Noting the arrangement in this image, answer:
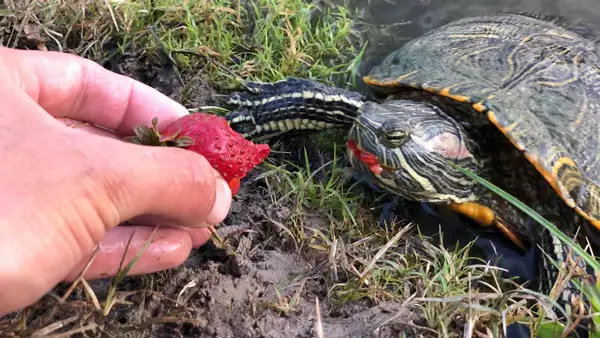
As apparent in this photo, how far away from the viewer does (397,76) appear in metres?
3.20

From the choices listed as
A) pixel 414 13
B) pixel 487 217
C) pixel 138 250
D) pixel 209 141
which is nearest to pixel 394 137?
pixel 487 217

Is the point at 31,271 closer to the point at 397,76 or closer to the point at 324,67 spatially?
the point at 397,76

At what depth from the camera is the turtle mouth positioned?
277 cm

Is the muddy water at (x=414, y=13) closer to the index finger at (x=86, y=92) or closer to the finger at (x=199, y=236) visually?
the index finger at (x=86, y=92)

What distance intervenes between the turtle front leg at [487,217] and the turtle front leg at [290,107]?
0.80 meters

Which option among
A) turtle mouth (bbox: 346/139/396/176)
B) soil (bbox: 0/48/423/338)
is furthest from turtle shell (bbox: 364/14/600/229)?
soil (bbox: 0/48/423/338)

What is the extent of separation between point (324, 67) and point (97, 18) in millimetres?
1455

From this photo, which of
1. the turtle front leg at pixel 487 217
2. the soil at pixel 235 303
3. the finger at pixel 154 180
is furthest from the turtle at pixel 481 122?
the finger at pixel 154 180

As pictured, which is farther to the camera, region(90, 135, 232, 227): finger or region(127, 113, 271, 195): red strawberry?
region(127, 113, 271, 195): red strawberry

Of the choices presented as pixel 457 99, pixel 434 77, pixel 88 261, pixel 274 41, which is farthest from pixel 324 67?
pixel 88 261

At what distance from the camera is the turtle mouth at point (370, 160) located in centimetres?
277

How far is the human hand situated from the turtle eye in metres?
0.97

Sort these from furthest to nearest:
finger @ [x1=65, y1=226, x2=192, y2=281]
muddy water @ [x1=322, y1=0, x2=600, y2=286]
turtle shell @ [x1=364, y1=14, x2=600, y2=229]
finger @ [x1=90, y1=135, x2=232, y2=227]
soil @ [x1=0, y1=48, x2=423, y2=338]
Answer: muddy water @ [x1=322, y1=0, x2=600, y2=286]
turtle shell @ [x1=364, y1=14, x2=600, y2=229]
finger @ [x1=65, y1=226, x2=192, y2=281]
soil @ [x1=0, y1=48, x2=423, y2=338]
finger @ [x1=90, y1=135, x2=232, y2=227]

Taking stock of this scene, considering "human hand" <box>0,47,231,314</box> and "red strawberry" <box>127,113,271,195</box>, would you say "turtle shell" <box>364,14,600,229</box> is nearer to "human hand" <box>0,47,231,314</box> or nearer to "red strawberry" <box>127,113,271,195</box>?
"red strawberry" <box>127,113,271,195</box>
